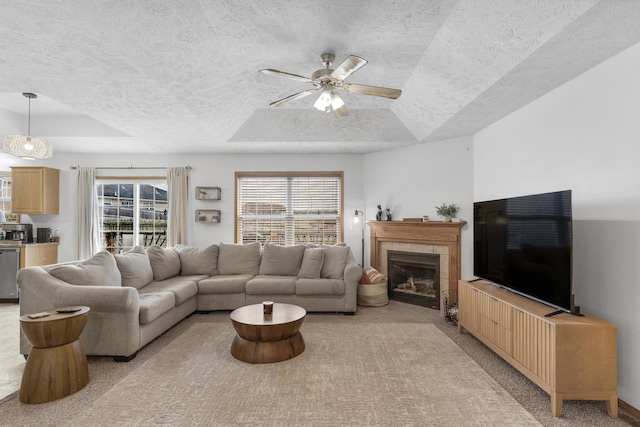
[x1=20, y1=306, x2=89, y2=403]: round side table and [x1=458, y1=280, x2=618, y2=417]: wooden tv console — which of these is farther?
[x1=20, y1=306, x2=89, y2=403]: round side table

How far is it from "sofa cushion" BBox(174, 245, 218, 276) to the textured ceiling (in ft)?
6.21

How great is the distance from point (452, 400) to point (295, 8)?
316cm

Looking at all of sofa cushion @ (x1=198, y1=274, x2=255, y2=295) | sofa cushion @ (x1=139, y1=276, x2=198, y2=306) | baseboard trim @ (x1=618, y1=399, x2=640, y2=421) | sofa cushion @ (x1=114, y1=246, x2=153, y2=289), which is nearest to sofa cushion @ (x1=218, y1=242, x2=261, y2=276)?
sofa cushion @ (x1=198, y1=274, x2=255, y2=295)

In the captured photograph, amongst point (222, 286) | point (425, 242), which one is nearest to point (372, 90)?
point (425, 242)

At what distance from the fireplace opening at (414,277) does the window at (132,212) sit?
4.32m

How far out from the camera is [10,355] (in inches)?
129

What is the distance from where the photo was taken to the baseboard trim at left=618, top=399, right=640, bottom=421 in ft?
7.44

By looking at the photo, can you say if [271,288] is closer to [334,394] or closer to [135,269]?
[135,269]

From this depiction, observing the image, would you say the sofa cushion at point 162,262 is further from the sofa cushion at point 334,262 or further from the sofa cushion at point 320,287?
the sofa cushion at point 334,262

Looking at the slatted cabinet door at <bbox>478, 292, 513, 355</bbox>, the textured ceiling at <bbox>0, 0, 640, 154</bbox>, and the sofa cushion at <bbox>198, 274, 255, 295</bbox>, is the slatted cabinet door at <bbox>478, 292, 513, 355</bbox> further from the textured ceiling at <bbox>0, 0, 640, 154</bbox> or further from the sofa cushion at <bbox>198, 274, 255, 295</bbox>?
the sofa cushion at <bbox>198, 274, 255, 295</bbox>

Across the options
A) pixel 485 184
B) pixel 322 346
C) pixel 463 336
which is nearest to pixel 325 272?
pixel 322 346

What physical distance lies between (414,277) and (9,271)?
6.57 m

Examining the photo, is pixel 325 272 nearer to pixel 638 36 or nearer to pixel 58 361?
pixel 58 361

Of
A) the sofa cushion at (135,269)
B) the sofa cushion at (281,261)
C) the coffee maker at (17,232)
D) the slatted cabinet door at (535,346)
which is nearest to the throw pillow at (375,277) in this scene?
the sofa cushion at (281,261)
